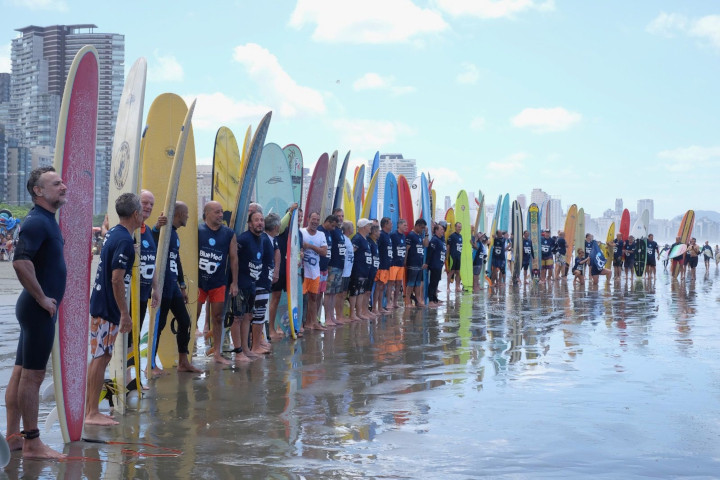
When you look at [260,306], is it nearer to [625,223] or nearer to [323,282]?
[323,282]

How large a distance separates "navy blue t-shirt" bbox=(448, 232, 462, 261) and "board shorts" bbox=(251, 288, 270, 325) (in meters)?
9.34

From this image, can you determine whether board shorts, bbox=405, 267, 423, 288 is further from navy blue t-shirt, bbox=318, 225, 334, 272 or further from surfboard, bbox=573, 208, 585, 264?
surfboard, bbox=573, 208, 585, 264

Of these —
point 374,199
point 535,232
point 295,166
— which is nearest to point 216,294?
point 295,166

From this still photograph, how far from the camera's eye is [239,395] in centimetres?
605

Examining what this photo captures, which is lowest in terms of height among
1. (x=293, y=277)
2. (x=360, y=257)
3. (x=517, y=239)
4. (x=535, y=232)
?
(x=293, y=277)

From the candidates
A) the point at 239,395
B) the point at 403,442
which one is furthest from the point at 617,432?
the point at 239,395

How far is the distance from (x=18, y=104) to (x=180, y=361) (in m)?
123

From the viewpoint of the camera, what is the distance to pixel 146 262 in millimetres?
6059

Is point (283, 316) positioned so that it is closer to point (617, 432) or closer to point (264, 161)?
point (264, 161)

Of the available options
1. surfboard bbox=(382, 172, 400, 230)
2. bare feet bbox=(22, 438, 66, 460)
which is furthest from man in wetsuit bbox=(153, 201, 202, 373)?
surfboard bbox=(382, 172, 400, 230)

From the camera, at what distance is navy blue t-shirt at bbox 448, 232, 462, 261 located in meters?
17.0

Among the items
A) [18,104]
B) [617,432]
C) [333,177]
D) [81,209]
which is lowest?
[617,432]

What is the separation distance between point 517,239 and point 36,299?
19.4 metres

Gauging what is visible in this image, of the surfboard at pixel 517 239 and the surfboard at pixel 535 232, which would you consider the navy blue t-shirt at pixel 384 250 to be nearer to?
the surfboard at pixel 517 239
